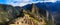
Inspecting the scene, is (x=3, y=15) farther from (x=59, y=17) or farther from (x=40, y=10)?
(x=59, y=17)

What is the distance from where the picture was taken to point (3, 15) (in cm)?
80

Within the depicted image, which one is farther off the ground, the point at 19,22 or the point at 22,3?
the point at 22,3

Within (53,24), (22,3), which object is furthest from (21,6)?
(53,24)

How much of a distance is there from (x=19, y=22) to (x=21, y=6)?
0.12 meters

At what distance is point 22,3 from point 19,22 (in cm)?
14

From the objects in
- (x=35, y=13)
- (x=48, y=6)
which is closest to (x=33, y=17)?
(x=35, y=13)

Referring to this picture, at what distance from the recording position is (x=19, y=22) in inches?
30.7

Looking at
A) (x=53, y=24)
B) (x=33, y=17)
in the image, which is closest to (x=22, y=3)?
(x=33, y=17)

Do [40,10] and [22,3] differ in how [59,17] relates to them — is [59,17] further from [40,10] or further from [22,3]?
[22,3]

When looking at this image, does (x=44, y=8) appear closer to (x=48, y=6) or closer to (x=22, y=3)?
(x=48, y=6)

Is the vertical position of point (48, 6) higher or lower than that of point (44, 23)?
higher

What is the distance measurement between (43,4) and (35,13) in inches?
3.4

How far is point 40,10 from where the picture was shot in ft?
2.65

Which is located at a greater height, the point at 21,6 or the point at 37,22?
the point at 21,6
